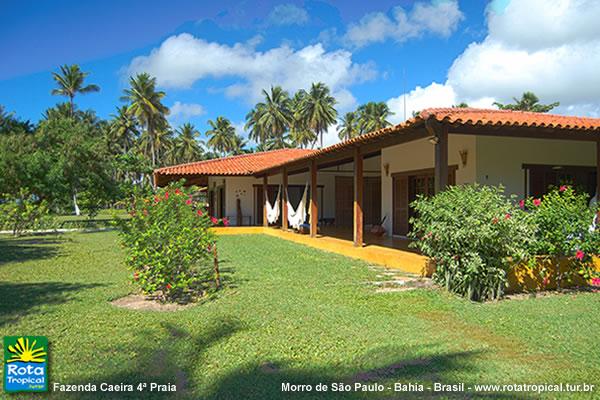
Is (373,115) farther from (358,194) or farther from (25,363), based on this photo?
(25,363)

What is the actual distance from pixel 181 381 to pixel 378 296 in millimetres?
3142

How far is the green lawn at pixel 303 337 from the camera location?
3.11 metres

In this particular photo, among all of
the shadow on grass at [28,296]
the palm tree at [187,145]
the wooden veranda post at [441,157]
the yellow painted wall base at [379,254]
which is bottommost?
the shadow on grass at [28,296]

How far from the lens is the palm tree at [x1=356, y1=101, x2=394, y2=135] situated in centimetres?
4778

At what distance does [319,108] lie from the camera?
44.3 m

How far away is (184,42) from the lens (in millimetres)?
17109

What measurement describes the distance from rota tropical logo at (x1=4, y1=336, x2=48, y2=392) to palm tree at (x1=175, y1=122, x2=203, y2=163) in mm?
49157

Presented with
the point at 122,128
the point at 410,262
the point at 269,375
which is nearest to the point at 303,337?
the point at 269,375

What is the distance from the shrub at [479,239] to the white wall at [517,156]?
9.87 ft

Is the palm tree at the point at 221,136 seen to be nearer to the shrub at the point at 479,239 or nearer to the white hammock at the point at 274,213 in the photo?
the white hammock at the point at 274,213

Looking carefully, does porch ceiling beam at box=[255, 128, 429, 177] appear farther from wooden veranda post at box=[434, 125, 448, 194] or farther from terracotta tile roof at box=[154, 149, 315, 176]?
terracotta tile roof at box=[154, 149, 315, 176]

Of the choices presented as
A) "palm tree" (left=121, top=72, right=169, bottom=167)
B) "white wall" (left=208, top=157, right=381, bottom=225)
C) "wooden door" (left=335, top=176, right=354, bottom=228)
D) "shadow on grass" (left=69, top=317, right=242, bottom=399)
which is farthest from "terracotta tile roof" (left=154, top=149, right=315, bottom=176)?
"palm tree" (left=121, top=72, right=169, bottom=167)

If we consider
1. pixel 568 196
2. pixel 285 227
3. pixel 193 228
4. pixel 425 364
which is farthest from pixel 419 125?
pixel 285 227

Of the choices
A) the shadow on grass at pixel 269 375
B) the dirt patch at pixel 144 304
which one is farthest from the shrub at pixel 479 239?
the dirt patch at pixel 144 304
